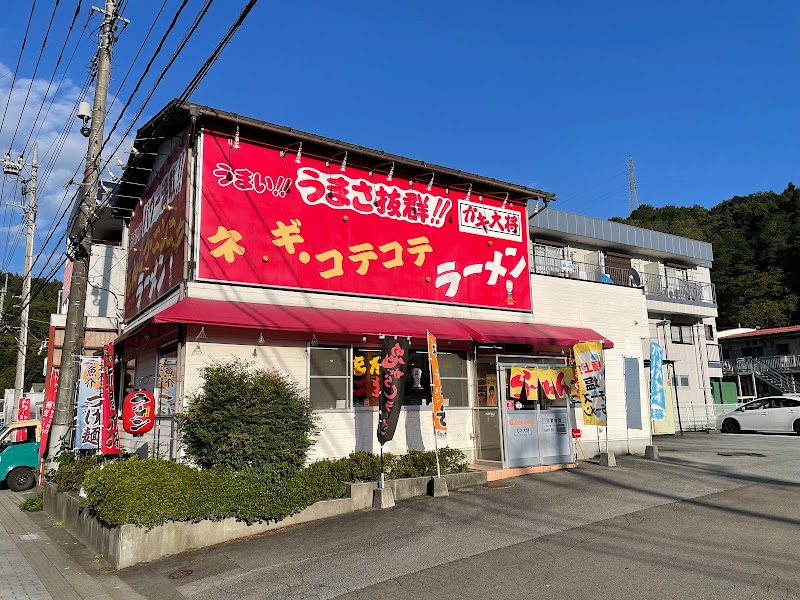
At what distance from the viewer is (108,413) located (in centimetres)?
1266

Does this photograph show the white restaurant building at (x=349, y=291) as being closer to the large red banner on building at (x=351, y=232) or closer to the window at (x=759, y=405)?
the large red banner on building at (x=351, y=232)

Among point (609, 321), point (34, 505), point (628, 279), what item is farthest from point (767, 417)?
point (34, 505)

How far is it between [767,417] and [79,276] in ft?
83.7

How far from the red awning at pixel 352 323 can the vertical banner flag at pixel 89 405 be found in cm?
329

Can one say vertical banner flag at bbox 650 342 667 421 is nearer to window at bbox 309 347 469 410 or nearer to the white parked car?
window at bbox 309 347 469 410

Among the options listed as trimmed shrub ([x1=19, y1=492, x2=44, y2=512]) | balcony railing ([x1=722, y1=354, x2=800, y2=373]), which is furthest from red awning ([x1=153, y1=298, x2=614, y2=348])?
balcony railing ([x1=722, y1=354, x2=800, y2=373])

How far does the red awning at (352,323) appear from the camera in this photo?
1041 centimetres

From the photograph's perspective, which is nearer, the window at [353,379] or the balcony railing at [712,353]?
the window at [353,379]

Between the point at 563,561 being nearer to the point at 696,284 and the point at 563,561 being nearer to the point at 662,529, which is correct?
the point at 662,529

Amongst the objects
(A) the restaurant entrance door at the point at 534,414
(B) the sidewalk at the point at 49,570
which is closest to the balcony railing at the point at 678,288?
(A) the restaurant entrance door at the point at 534,414

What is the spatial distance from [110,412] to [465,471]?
7.81 metres

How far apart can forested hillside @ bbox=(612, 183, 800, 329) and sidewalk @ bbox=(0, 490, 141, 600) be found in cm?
5035

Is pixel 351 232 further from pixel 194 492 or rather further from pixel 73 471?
pixel 73 471

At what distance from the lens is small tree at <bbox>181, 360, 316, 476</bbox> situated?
9430mm
